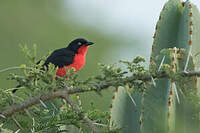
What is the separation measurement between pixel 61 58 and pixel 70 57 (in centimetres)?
33

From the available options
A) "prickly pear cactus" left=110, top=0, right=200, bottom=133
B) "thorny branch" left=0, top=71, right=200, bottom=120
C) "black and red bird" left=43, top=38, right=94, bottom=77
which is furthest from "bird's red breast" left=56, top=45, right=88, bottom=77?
"thorny branch" left=0, top=71, right=200, bottom=120

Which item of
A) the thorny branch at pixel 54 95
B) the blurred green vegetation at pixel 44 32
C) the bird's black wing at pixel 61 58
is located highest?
the blurred green vegetation at pixel 44 32

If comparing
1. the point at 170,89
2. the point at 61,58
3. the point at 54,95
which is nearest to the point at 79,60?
the point at 61,58

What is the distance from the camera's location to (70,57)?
5.14 metres

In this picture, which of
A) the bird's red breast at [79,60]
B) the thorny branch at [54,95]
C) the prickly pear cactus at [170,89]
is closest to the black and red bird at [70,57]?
the bird's red breast at [79,60]

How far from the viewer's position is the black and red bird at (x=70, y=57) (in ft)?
15.5

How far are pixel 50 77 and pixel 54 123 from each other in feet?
0.64

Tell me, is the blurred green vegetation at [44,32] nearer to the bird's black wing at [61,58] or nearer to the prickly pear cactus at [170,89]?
the bird's black wing at [61,58]

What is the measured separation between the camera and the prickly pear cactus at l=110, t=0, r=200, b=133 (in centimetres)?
204

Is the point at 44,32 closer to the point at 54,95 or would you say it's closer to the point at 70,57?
the point at 70,57

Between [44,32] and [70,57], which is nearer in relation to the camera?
[70,57]

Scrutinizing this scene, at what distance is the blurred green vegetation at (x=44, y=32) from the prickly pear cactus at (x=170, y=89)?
10721 millimetres

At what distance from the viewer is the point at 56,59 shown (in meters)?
4.81

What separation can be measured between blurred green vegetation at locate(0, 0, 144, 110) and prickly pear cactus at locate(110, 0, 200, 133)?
10.7 m
